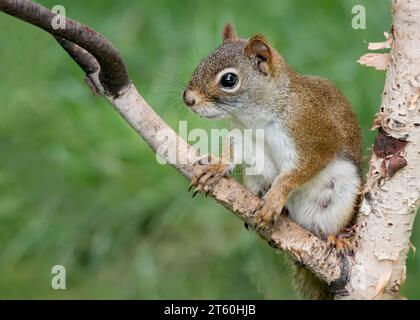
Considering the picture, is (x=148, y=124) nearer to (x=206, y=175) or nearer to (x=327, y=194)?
(x=206, y=175)

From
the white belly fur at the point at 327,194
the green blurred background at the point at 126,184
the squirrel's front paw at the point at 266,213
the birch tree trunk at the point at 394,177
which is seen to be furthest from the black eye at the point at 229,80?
the green blurred background at the point at 126,184

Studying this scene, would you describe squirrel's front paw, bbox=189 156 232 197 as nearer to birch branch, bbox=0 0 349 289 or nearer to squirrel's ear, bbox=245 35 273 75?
birch branch, bbox=0 0 349 289

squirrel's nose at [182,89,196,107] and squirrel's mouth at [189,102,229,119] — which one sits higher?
squirrel's nose at [182,89,196,107]

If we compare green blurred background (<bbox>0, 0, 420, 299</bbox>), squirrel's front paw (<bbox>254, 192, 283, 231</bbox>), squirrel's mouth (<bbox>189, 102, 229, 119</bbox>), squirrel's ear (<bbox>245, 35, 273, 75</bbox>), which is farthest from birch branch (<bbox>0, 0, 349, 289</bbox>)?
green blurred background (<bbox>0, 0, 420, 299</bbox>)

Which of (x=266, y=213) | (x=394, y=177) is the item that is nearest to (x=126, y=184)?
(x=266, y=213)

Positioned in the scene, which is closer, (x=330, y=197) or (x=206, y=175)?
(x=206, y=175)
